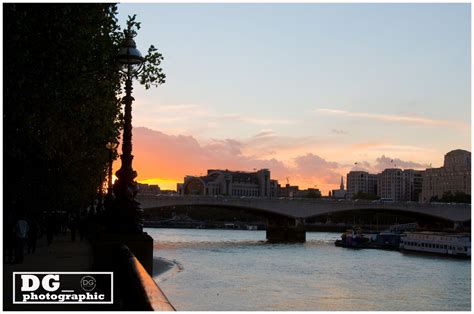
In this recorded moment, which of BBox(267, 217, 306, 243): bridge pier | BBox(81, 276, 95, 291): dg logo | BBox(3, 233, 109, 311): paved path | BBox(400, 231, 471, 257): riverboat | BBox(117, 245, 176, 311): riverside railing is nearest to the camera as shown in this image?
BBox(117, 245, 176, 311): riverside railing

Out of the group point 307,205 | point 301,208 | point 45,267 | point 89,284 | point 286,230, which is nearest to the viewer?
point 89,284

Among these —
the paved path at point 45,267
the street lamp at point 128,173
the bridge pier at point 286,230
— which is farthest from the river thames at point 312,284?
the bridge pier at point 286,230

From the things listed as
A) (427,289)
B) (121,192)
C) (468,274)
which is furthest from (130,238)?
(468,274)

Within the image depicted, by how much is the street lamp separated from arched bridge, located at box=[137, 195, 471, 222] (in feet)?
249

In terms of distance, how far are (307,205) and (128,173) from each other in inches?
3375

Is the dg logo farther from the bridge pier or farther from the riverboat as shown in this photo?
the bridge pier

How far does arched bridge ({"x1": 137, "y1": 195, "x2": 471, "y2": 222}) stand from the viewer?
91.7m

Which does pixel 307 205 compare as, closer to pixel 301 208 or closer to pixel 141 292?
pixel 301 208

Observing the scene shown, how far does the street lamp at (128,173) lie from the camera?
528 inches

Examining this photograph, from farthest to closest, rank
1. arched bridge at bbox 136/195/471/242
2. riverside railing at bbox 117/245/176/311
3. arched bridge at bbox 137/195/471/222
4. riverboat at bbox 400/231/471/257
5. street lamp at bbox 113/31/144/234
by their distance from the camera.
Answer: arched bridge at bbox 136/195/471/242, arched bridge at bbox 137/195/471/222, riverboat at bbox 400/231/471/257, street lamp at bbox 113/31/144/234, riverside railing at bbox 117/245/176/311

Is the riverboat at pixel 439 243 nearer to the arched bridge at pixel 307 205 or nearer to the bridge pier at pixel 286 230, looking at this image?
the bridge pier at pixel 286 230

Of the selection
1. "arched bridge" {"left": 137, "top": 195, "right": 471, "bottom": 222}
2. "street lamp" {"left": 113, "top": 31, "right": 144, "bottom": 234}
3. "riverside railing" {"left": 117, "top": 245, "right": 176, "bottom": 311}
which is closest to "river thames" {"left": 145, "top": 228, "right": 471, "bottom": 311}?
"street lamp" {"left": 113, "top": 31, "right": 144, "bottom": 234}

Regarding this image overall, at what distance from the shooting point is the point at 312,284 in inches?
1576

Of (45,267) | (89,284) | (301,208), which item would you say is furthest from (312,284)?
(301,208)
